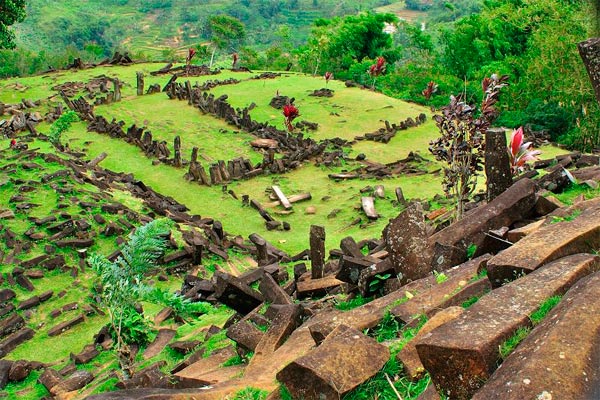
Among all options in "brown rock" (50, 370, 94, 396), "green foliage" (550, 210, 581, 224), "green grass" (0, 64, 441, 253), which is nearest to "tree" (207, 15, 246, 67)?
"green grass" (0, 64, 441, 253)

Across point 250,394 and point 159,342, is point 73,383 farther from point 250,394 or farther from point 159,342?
point 250,394

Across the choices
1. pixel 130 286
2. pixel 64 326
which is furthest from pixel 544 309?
pixel 64 326

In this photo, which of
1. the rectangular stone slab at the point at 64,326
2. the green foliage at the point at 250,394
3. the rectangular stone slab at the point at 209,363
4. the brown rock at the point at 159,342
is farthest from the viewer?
the rectangular stone slab at the point at 64,326

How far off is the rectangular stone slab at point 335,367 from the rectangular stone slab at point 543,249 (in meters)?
1.15

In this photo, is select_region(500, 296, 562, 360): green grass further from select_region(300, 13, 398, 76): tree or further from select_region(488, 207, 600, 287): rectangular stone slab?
select_region(300, 13, 398, 76): tree

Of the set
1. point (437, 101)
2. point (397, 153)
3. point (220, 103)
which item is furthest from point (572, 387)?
point (437, 101)

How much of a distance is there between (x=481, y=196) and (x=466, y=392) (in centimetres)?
761

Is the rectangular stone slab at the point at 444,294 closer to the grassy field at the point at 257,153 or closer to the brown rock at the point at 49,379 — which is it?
the brown rock at the point at 49,379

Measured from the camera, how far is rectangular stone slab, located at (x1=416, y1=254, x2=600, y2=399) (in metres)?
3.06

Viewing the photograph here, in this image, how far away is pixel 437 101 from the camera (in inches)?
1157

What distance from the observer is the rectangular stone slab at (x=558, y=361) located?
265cm

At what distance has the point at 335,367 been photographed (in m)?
3.51

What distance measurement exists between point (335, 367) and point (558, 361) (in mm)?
1233

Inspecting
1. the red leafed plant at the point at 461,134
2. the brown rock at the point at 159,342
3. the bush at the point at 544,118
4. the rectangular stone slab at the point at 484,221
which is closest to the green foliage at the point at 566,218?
the rectangular stone slab at the point at 484,221
